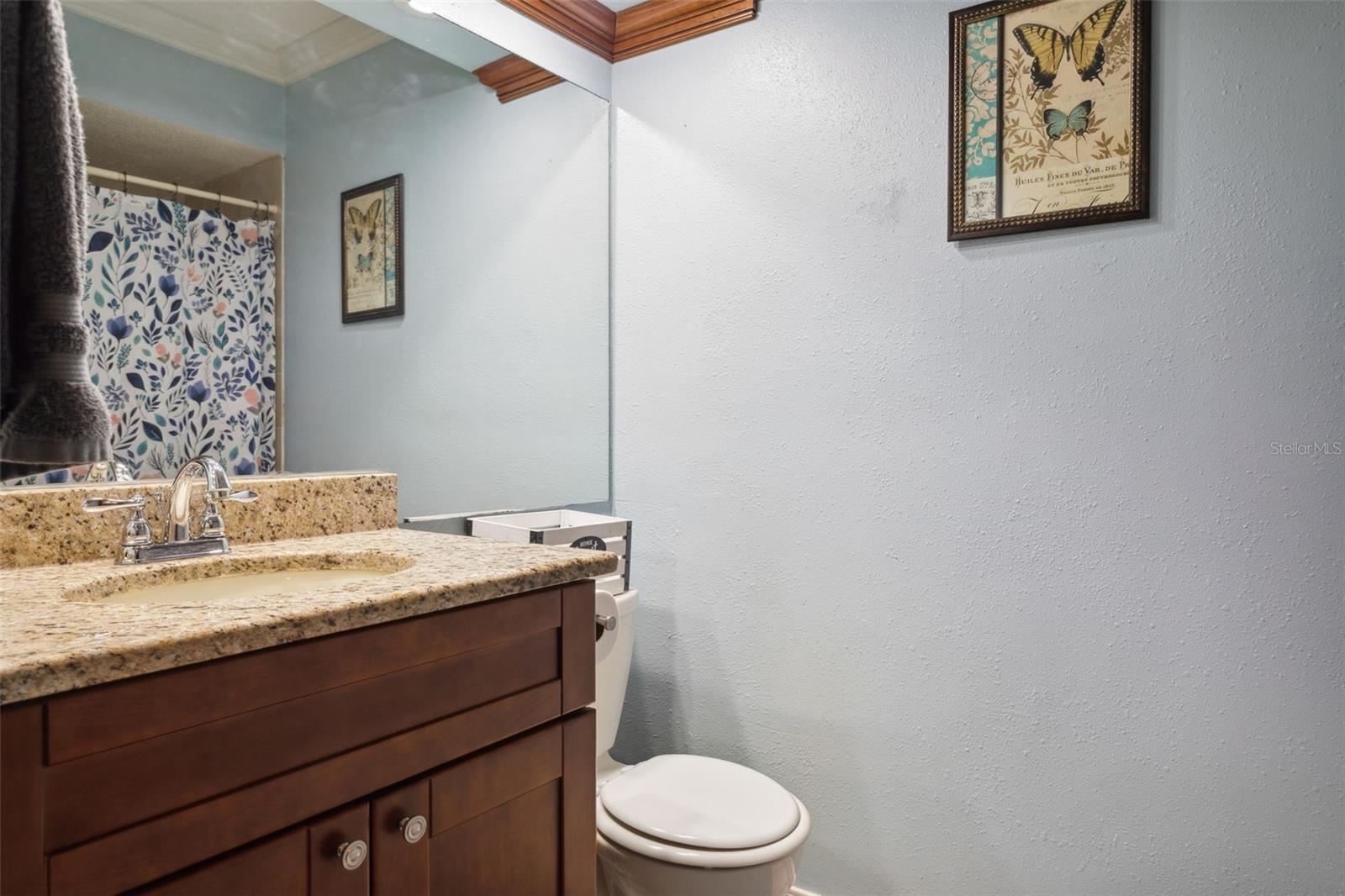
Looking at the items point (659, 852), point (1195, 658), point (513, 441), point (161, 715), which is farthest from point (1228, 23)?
Result: point (161, 715)

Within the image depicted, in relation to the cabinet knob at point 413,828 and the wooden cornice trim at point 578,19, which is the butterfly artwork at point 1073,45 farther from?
the cabinet knob at point 413,828

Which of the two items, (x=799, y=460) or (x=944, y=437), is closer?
(x=944, y=437)

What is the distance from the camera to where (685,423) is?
204 centimetres

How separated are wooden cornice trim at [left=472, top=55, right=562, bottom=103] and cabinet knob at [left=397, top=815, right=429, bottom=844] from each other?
1.59 m

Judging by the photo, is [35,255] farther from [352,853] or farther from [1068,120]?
[1068,120]

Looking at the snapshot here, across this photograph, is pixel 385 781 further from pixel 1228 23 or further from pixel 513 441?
pixel 1228 23

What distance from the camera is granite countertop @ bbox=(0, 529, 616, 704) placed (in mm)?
734

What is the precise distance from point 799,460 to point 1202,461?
0.77 metres

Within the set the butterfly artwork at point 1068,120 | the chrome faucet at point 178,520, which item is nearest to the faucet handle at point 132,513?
the chrome faucet at point 178,520

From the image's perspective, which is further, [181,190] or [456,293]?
[456,293]

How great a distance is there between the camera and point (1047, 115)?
→ 1.56 meters

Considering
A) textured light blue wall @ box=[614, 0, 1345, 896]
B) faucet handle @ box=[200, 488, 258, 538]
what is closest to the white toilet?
textured light blue wall @ box=[614, 0, 1345, 896]

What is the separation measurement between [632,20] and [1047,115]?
1.08 m

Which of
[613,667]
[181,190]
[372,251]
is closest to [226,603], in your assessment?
[181,190]
